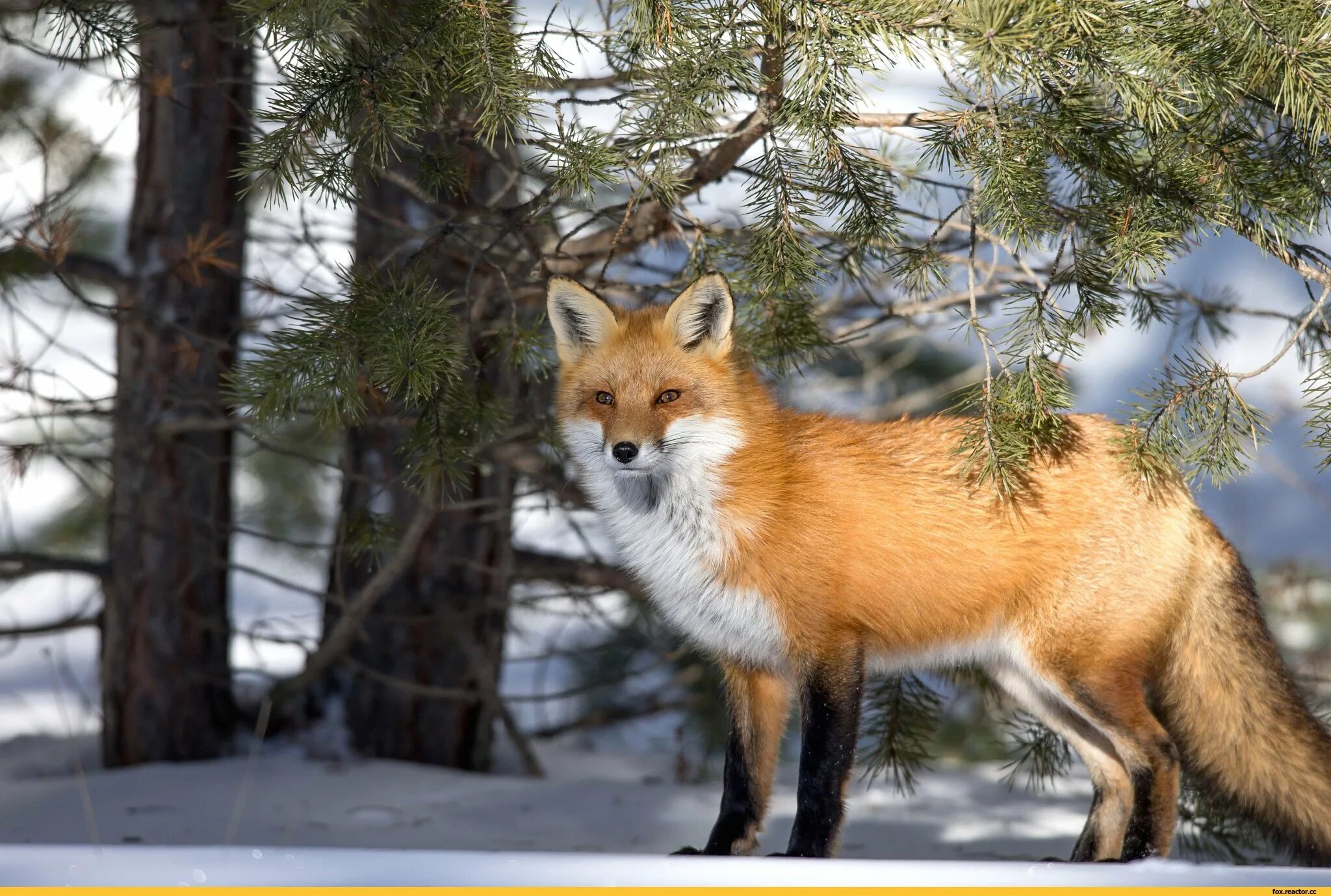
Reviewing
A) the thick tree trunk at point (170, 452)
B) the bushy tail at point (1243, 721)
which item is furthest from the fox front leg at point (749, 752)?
the thick tree trunk at point (170, 452)

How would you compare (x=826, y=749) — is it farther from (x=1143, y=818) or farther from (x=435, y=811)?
(x=435, y=811)

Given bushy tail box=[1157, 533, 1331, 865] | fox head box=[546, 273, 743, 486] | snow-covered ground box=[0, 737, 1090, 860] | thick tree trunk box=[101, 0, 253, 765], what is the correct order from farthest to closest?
thick tree trunk box=[101, 0, 253, 765] → snow-covered ground box=[0, 737, 1090, 860] → bushy tail box=[1157, 533, 1331, 865] → fox head box=[546, 273, 743, 486]

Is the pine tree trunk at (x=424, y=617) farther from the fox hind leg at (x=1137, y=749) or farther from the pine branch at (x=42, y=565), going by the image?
the fox hind leg at (x=1137, y=749)

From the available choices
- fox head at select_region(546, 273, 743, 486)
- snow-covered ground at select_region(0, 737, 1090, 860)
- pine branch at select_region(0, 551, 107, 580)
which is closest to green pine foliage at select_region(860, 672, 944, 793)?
snow-covered ground at select_region(0, 737, 1090, 860)

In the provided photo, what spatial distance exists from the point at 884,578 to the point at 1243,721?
764 millimetres

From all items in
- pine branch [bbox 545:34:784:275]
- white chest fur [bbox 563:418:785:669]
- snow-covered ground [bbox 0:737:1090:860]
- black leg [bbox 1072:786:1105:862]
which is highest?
pine branch [bbox 545:34:784:275]

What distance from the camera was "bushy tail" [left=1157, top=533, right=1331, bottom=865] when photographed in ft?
7.10

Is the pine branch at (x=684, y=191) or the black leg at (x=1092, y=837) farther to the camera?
the black leg at (x=1092, y=837)

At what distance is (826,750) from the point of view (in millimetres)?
2021

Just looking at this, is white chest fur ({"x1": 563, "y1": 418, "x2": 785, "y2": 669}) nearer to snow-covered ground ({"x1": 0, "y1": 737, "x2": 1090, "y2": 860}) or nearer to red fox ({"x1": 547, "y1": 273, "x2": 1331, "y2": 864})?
red fox ({"x1": 547, "y1": 273, "x2": 1331, "y2": 864})

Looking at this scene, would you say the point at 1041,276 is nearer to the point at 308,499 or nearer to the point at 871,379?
the point at 871,379

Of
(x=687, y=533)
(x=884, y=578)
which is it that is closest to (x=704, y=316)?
(x=687, y=533)

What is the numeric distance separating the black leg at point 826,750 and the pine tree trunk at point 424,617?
5.35ft

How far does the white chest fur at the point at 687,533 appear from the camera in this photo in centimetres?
209
